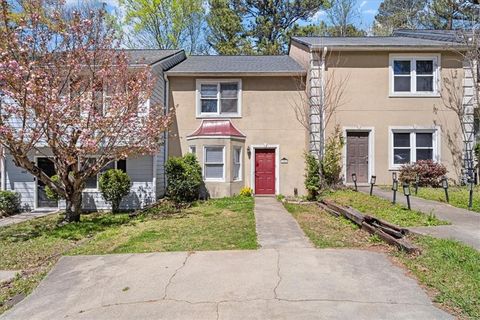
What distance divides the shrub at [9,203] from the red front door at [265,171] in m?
9.45

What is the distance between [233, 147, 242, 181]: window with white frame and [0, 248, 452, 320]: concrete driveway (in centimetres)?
853

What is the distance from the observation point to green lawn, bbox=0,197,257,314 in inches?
260

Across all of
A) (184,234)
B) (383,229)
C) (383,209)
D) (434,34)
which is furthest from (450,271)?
(434,34)

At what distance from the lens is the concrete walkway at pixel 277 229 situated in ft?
22.7

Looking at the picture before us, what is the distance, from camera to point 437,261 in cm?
516

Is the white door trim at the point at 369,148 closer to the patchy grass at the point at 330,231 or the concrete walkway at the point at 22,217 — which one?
the patchy grass at the point at 330,231

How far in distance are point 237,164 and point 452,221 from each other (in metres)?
8.78

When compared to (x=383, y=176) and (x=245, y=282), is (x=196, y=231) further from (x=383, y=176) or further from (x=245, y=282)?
(x=383, y=176)

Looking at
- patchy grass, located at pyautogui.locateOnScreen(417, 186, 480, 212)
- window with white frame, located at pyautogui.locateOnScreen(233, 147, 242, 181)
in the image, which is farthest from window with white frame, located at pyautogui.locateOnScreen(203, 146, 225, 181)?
patchy grass, located at pyautogui.locateOnScreen(417, 186, 480, 212)

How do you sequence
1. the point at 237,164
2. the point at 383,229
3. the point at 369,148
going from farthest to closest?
the point at 237,164 < the point at 369,148 < the point at 383,229

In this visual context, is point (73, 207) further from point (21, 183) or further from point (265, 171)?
point (265, 171)

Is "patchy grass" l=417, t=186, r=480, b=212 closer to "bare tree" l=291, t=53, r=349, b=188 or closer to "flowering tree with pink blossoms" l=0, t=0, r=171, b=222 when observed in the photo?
"bare tree" l=291, t=53, r=349, b=188

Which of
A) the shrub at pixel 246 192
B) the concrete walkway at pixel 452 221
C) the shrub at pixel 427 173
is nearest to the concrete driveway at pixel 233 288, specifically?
the concrete walkway at pixel 452 221

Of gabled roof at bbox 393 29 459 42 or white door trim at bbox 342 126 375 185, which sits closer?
white door trim at bbox 342 126 375 185
